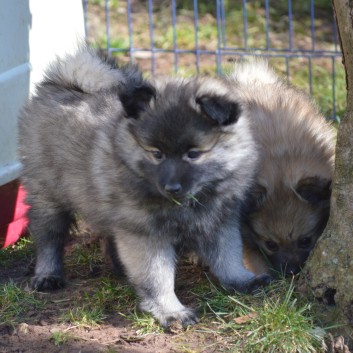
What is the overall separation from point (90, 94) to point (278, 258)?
1.25 m

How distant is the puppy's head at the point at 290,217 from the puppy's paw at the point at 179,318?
547mm

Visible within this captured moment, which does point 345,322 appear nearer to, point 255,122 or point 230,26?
point 255,122

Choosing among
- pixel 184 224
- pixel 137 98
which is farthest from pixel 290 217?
pixel 137 98

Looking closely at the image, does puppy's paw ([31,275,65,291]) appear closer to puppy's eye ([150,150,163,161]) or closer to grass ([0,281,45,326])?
grass ([0,281,45,326])

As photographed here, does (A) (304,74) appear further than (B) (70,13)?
Yes

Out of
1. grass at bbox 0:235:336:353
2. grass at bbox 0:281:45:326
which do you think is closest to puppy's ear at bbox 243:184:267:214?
grass at bbox 0:235:336:353

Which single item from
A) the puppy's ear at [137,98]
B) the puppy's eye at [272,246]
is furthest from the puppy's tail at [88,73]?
the puppy's eye at [272,246]

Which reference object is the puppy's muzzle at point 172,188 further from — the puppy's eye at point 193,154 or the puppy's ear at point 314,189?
the puppy's ear at point 314,189

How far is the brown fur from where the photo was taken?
161 inches

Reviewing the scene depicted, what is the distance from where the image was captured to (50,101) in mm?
4355

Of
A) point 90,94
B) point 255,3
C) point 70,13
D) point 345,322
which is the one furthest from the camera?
point 255,3

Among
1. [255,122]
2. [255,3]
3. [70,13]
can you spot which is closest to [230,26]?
[255,3]

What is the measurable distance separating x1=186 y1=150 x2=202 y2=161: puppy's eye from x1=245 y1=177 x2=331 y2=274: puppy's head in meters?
0.52

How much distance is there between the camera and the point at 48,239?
14.6 ft
